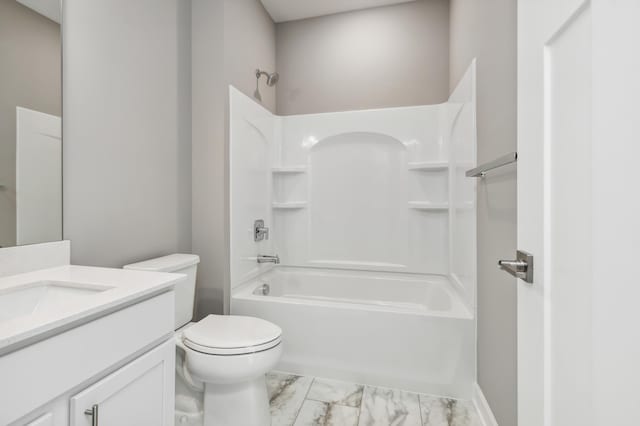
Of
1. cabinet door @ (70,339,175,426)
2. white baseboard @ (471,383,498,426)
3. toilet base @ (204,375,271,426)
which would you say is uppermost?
cabinet door @ (70,339,175,426)

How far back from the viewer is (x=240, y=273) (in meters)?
2.05

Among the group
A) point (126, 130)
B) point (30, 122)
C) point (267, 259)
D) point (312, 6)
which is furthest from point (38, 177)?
point (312, 6)

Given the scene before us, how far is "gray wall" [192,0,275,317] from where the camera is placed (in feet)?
6.16

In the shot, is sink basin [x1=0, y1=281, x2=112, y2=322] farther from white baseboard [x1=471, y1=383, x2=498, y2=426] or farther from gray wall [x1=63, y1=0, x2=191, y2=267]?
white baseboard [x1=471, y1=383, x2=498, y2=426]

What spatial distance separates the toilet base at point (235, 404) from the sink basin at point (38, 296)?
2.51ft

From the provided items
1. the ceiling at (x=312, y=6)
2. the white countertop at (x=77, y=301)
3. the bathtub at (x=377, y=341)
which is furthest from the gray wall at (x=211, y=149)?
the white countertop at (x=77, y=301)

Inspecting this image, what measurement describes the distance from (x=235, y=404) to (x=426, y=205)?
1.88m

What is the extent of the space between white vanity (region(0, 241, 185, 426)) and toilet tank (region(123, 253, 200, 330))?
39cm

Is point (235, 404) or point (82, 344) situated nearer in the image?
point (82, 344)

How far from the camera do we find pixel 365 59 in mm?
2598

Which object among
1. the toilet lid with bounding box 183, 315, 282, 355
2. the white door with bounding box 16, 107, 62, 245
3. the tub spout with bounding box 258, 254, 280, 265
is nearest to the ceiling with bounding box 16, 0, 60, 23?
the white door with bounding box 16, 107, 62, 245
